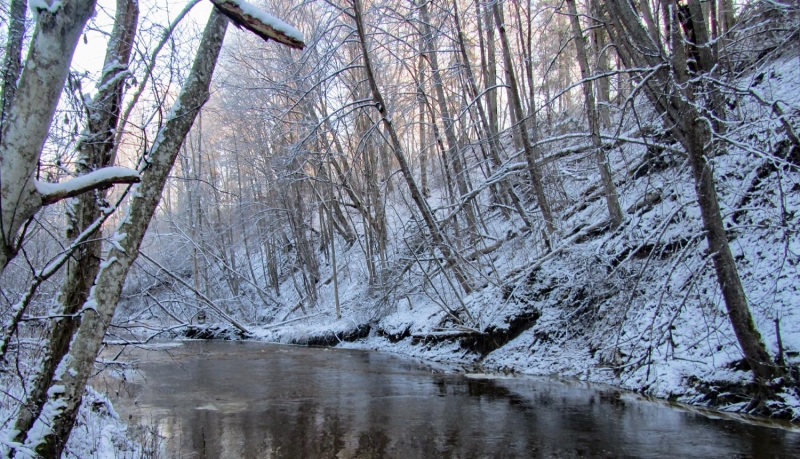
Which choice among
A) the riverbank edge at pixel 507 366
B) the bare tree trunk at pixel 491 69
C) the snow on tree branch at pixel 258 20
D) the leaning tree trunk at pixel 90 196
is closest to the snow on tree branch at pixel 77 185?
the snow on tree branch at pixel 258 20

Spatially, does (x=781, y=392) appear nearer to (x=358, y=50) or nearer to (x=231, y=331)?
(x=358, y=50)

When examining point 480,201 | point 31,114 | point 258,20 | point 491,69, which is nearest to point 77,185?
point 31,114

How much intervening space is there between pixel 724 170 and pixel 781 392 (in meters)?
3.78

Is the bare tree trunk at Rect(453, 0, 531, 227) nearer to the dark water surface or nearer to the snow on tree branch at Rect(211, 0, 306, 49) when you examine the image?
the dark water surface

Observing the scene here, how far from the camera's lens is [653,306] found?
9938 mm

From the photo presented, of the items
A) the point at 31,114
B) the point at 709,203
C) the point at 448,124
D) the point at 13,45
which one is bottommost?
the point at 31,114

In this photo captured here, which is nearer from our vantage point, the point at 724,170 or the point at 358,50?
the point at 724,170

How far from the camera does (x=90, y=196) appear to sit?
5156 millimetres

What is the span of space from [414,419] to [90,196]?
5.42m

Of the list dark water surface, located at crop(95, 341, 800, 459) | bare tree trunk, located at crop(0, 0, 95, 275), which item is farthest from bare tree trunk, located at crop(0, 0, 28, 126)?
dark water surface, located at crop(95, 341, 800, 459)

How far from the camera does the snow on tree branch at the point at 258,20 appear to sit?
3.36 m

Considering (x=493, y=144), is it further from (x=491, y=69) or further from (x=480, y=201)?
(x=480, y=201)

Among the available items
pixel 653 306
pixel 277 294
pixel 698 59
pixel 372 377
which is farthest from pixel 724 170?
pixel 277 294

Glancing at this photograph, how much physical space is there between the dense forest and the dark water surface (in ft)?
3.91
